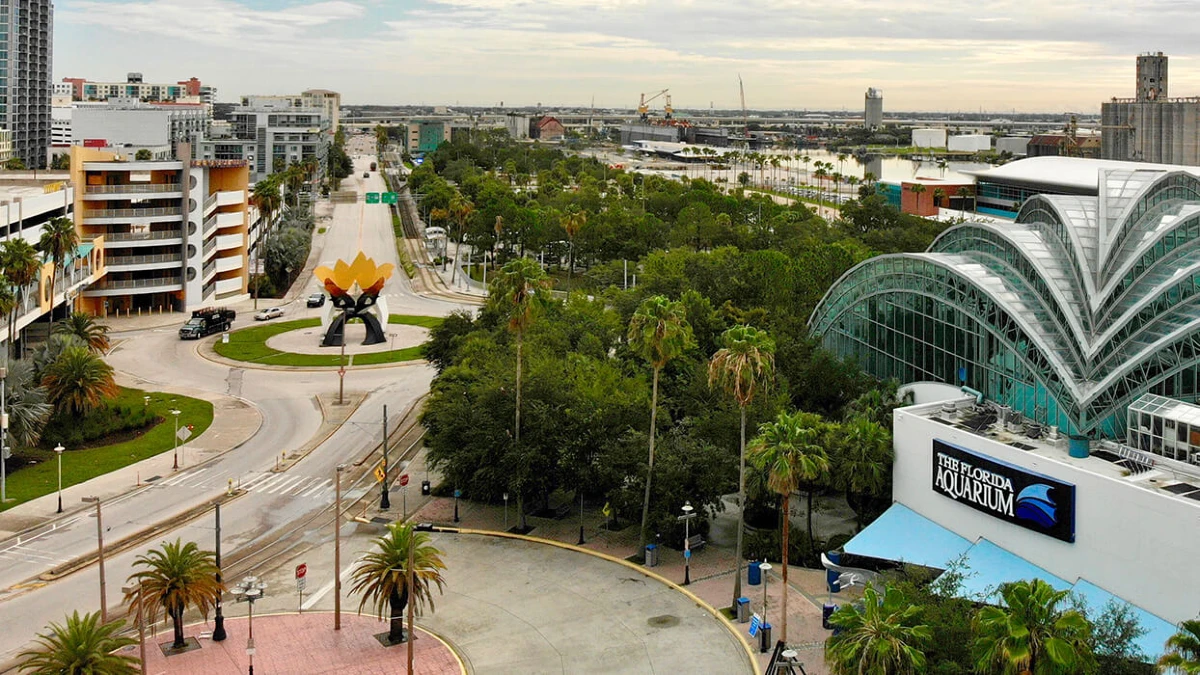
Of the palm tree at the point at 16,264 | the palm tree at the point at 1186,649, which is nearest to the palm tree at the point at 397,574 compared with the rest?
the palm tree at the point at 1186,649

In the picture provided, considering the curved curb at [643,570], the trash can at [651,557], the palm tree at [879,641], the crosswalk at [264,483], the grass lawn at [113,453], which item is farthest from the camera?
the crosswalk at [264,483]

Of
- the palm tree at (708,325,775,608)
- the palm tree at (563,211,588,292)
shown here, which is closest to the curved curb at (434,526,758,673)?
the palm tree at (708,325,775,608)

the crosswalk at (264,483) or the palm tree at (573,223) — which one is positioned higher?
the palm tree at (573,223)

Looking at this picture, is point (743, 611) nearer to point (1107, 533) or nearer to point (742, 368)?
point (742, 368)

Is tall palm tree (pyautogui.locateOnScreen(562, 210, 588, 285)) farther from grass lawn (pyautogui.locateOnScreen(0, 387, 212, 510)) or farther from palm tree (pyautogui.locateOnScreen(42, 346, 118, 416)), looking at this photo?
palm tree (pyautogui.locateOnScreen(42, 346, 118, 416))

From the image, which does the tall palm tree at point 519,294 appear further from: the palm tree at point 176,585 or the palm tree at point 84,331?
the palm tree at point 84,331

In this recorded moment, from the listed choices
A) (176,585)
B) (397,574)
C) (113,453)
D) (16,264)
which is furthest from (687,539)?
(16,264)

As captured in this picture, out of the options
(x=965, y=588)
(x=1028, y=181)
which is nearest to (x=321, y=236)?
(x=1028, y=181)

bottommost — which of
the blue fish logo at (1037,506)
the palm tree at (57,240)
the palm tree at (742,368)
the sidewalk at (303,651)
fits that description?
the sidewalk at (303,651)

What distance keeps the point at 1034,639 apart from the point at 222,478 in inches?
1835

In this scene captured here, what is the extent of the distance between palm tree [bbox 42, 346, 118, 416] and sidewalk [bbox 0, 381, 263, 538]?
21.6 feet

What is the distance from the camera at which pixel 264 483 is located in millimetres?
60750

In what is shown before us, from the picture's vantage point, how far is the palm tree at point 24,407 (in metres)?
60.8

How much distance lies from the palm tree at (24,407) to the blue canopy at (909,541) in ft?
148
